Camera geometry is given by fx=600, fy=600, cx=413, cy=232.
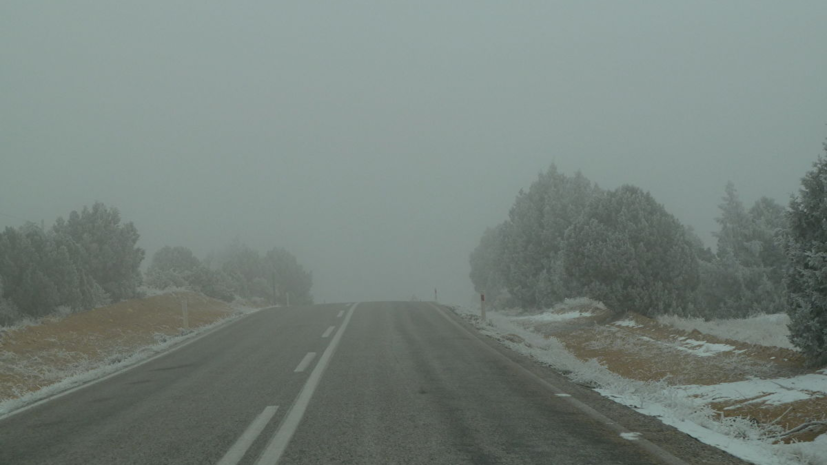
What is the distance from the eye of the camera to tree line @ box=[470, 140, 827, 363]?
9.82 metres

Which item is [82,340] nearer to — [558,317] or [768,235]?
[558,317]

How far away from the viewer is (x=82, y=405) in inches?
327

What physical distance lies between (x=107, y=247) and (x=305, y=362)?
1740 centimetres

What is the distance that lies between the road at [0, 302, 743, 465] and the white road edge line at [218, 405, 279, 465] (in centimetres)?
1

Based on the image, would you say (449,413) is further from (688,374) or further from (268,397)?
(688,374)

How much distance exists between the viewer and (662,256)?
20.7 m

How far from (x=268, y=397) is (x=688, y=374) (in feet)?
25.1

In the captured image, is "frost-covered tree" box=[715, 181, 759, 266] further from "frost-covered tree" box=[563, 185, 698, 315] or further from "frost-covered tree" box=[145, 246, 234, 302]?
"frost-covered tree" box=[145, 246, 234, 302]

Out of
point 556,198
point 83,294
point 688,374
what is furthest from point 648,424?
point 556,198

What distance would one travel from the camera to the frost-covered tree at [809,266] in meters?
9.29

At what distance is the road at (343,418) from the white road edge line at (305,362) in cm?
6

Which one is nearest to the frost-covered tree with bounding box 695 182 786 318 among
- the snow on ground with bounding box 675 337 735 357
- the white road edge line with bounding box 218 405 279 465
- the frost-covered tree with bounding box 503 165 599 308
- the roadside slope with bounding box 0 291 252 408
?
the frost-covered tree with bounding box 503 165 599 308

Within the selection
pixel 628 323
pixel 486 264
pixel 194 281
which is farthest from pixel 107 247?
pixel 486 264

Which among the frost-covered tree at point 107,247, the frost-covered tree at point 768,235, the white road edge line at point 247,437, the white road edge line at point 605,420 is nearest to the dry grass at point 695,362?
the white road edge line at point 605,420
